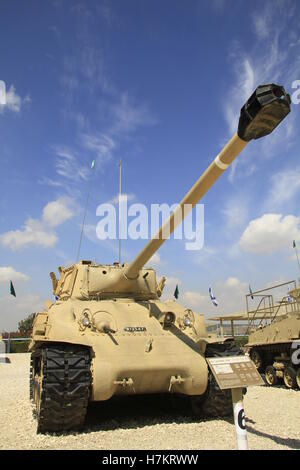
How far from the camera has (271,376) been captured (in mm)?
14555

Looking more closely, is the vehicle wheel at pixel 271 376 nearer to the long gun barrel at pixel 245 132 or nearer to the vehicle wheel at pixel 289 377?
the vehicle wheel at pixel 289 377

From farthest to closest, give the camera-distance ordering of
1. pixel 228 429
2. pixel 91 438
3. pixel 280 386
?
1. pixel 280 386
2. pixel 228 429
3. pixel 91 438

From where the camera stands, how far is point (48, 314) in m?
8.55

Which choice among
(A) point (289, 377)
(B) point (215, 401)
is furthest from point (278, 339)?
(B) point (215, 401)

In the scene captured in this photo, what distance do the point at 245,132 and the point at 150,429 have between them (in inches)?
195

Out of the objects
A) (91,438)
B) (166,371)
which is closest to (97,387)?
(91,438)

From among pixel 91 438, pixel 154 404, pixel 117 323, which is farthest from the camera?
pixel 154 404

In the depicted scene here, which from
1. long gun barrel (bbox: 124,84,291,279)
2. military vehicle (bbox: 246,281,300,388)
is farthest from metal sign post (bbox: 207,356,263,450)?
military vehicle (bbox: 246,281,300,388)

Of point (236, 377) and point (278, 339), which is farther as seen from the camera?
point (278, 339)

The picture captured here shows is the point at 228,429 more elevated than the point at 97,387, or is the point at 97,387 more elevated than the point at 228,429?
the point at 97,387

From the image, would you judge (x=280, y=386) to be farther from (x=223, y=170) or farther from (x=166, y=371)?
(x=223, y=170)

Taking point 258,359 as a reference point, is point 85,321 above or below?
above

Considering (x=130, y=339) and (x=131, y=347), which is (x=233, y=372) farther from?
(x=130, y=339)
